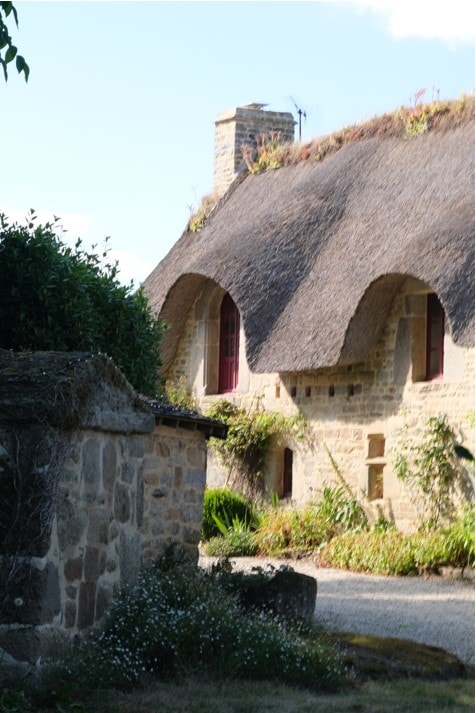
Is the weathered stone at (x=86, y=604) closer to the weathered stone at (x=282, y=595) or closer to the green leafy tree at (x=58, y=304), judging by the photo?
the weathered stone at (x=282, y=595)

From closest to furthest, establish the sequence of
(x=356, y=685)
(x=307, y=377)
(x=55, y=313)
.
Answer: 1. (x=356, y=685)
2. (x=55, y=313)
3. (x=307, y=377)

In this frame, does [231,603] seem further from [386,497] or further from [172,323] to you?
[172,323]

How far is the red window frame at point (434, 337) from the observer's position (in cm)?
1584

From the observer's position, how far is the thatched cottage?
1545cm

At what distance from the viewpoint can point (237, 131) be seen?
21125mm

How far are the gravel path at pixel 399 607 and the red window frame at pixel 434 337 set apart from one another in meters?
2.97

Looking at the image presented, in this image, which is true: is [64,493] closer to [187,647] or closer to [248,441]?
[187,647]

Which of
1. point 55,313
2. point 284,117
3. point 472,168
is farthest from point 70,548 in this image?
point 284,117

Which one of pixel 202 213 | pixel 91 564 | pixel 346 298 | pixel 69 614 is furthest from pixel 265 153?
pixel 69 614

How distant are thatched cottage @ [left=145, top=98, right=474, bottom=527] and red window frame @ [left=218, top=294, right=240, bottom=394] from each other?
0.07 ft

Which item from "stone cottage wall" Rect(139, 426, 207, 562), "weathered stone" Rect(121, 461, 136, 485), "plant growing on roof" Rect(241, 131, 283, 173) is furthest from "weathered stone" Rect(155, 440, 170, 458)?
"plant growing on roof" Rect(241, 131, 283, 173)

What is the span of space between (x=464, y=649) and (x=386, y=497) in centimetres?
664

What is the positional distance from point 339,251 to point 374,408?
2.31m

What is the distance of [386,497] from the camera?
52.4 feet
